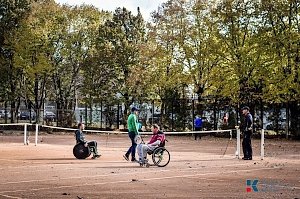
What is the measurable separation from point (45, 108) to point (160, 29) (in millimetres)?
14083

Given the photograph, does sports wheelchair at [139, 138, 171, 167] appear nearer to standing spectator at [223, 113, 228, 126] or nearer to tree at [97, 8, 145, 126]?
standing spectator at [223, 113, 228, 126]

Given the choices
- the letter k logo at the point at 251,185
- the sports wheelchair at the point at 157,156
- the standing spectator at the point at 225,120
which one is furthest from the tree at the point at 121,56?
the letter k logo at the point at 251,185

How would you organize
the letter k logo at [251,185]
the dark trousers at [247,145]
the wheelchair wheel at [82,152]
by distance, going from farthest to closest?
1. the wheelchair wheel at [82,152]
2. the dark trousers at [247,145]
3. the letter k logo at [251,185]

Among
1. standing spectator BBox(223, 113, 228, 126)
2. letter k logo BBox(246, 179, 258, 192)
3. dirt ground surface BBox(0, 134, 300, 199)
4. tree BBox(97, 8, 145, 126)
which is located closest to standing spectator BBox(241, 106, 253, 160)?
dirt ground surface BBox(0, 134, 300, 199)

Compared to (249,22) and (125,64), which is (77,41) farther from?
(249,22)

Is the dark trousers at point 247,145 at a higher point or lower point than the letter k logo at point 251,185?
higher

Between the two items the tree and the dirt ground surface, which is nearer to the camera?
the dirt ground surface

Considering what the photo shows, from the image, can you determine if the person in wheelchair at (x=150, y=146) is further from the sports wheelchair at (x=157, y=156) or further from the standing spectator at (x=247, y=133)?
the standing spectator at (x=247, y=133)

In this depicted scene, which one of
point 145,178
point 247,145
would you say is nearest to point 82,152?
point 247,145

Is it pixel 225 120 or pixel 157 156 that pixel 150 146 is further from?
pixel 225 120

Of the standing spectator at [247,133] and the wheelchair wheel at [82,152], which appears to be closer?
the standing spectator at [247,133]

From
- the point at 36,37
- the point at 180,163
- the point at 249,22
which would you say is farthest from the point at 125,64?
the point at 180,163

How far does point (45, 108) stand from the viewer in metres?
53.8

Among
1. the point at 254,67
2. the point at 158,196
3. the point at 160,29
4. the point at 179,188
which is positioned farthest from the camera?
the point at 160,29
